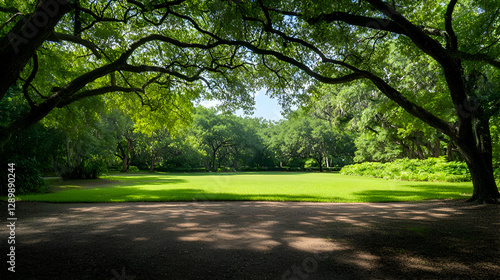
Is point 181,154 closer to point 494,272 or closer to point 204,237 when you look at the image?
point 204,237

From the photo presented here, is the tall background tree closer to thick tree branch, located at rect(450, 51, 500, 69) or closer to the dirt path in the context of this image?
thick tree branch, located at rect(450, 51, 500, 69)

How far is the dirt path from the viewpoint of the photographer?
2.97 meters

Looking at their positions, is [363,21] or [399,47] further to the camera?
[399,47]

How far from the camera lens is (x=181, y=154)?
135 ft

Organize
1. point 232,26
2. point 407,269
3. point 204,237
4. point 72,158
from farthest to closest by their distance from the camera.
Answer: point 72,158, point 232,26, point 204,237, point 407,269

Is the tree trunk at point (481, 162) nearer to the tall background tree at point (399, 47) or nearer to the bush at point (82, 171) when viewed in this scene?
the tall background tree at point (399, 47)

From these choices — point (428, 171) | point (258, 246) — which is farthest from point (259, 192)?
point (428, 171)

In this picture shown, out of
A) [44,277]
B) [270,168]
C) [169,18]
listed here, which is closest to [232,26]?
[169,18]

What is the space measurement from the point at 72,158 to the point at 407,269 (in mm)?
24013

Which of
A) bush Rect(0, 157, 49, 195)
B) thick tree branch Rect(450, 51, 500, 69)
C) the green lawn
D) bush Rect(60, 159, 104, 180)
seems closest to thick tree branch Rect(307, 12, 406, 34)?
thick tree branch Rect(450, 51, 500, 69)

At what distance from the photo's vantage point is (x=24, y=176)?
10.8 meters

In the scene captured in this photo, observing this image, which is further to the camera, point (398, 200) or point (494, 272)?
point (398, 200)

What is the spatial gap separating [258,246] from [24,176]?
12330 millimetres

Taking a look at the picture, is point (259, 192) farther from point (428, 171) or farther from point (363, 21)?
point (428, 171)
